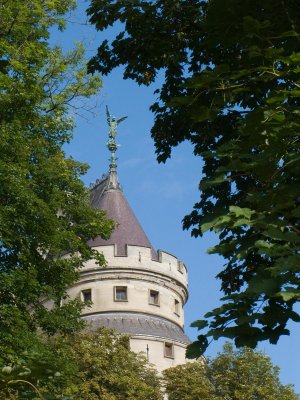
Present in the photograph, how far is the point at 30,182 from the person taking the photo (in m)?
17.9

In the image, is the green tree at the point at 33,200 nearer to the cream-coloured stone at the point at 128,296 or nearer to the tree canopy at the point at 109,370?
the tree canopy at the point at 109,370

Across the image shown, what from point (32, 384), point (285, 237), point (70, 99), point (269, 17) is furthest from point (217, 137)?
point (70, 99)

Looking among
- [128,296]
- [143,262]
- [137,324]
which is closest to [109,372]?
[137,324]

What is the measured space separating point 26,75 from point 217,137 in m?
9.64

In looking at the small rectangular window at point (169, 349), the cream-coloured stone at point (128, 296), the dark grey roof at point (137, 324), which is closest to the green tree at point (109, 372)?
the dark grey roof at point (137, 324)

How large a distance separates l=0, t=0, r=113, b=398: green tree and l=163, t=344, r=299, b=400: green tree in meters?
11.1

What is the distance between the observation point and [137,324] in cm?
3741

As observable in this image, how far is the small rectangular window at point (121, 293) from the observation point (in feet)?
126

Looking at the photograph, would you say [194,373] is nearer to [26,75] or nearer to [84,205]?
[84,205]

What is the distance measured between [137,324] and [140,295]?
1.65 metres

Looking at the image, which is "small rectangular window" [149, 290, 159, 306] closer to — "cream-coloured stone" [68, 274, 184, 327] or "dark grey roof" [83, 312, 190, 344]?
"cream-coloured stone" [68, 274, 184, 327]

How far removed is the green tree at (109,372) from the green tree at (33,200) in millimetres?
8773

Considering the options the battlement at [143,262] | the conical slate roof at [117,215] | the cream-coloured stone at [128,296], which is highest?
the conical slate roof at [117,215]

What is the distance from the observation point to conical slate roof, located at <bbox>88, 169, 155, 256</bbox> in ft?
135
